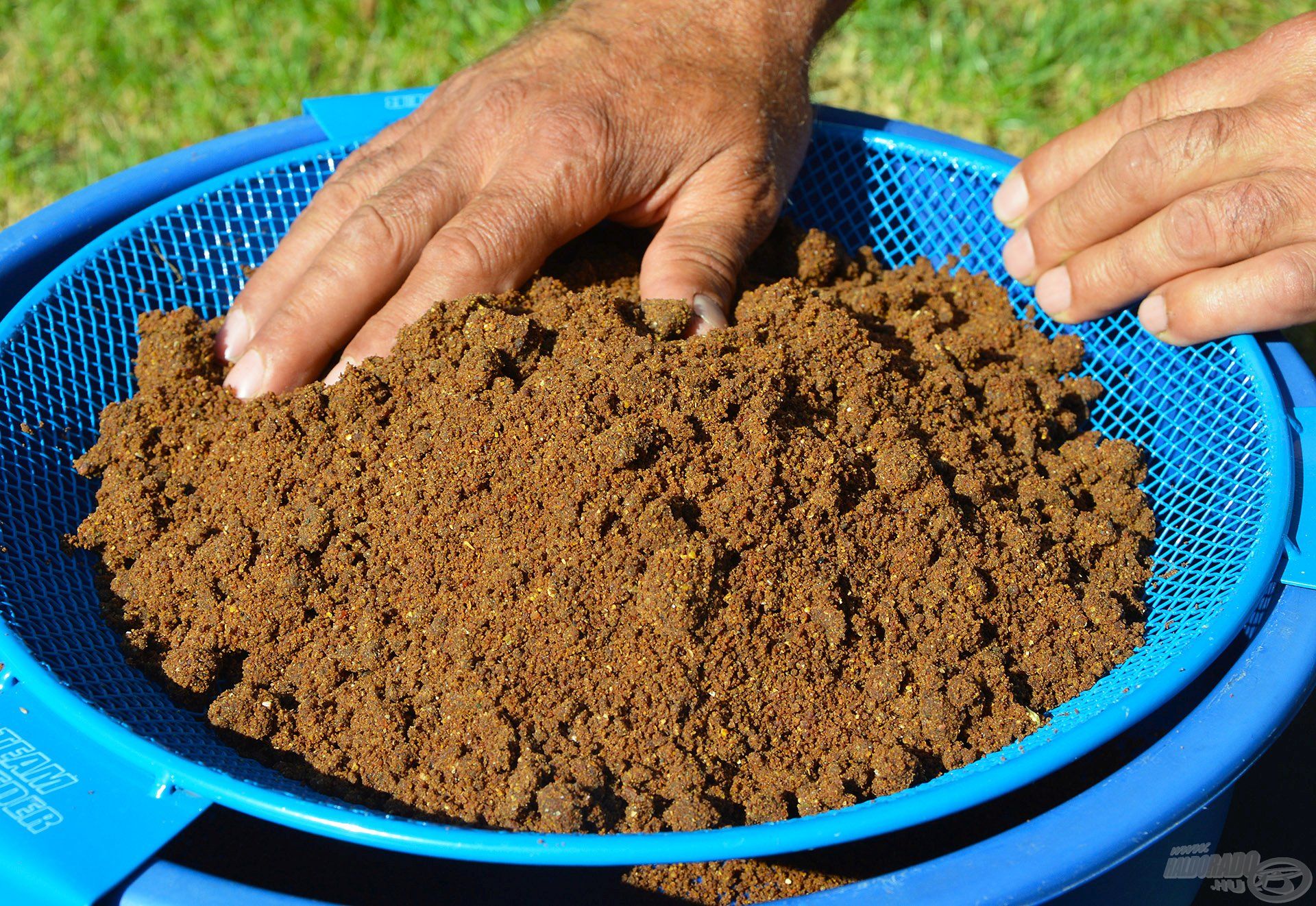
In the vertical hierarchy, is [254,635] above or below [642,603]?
below

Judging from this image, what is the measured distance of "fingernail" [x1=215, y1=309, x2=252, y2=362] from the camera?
5.47ft

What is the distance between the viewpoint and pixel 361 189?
5.79 ft

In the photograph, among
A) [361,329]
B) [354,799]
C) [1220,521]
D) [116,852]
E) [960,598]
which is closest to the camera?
[116,852]

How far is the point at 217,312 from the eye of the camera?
6.15ft

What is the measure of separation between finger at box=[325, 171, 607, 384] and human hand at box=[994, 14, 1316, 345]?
859 mm

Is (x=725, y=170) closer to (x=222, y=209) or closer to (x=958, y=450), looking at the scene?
(x=958, y=450)

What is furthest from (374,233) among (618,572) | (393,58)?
(393,58)

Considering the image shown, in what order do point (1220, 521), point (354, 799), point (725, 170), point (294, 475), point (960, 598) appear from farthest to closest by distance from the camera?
1. point (725, 170)
2. point (1220, 521)
3. point (294, 475)
4. point (960, 598)
5. point (354, 799)

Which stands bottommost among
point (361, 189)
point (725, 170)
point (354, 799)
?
point (354, 799)

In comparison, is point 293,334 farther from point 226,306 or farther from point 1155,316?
point 1155,316

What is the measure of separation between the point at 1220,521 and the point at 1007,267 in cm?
63

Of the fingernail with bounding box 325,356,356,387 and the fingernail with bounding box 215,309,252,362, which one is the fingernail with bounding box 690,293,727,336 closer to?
the fingernail with bounding box 325,356,356,387

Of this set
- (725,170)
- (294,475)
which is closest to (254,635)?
(294,475)

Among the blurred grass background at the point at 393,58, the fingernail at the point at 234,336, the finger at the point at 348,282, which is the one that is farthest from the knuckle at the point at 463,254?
the blurred grass background at the point at 393,58
